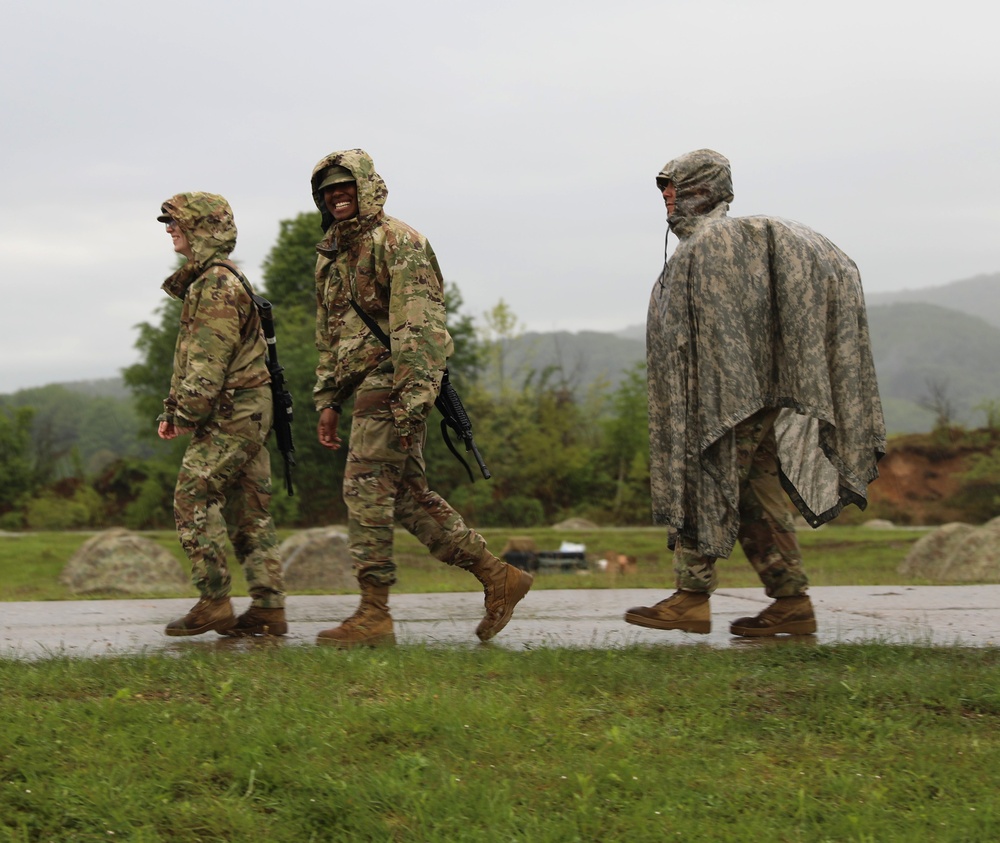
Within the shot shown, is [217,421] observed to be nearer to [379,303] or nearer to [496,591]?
[379,303]

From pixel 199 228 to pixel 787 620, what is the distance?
372 cm

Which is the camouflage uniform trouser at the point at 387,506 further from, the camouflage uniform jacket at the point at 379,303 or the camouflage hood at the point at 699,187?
the camouflage hood at the point at 699,187

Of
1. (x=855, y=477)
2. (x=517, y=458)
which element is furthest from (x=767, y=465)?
(x=517, y=458)

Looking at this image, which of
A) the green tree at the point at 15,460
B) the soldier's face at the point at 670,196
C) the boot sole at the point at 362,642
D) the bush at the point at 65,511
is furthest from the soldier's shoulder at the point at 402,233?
the green tree at the point at 15,460

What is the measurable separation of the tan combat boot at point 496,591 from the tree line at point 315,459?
33920mm

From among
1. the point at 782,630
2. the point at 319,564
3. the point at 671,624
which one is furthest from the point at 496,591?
the point at 319,564

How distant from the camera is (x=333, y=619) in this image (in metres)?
7.97

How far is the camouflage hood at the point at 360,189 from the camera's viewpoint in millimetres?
6246

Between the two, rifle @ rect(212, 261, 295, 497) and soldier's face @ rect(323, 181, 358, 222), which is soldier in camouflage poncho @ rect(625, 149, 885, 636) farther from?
rifle @ rect(212, 261, 295, 497)

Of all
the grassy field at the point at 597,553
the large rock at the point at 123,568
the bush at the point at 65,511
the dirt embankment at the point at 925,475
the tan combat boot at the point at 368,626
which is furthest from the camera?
the dirt embankment at the point at 925,475

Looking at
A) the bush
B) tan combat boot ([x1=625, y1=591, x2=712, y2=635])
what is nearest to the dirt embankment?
the bush

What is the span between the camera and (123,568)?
60.2 feet

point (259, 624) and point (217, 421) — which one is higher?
point (217, 421)

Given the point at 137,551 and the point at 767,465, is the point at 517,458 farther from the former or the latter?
the point at 767,465
